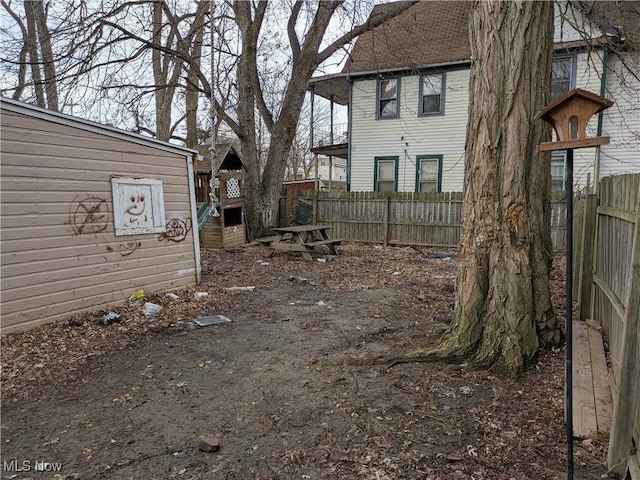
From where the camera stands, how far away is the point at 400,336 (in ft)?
14.7

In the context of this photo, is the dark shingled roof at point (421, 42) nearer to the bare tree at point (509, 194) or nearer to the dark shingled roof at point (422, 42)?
the dark shingled roof at point (422, 42)

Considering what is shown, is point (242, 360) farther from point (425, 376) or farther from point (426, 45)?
point (426, 45)

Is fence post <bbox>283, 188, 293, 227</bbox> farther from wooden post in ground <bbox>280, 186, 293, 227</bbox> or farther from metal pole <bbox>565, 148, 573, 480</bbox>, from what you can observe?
metal pole <bbox>565, 148, 573, 480</bbox>

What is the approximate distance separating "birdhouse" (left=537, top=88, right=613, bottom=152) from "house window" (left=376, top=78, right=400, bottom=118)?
12960mm

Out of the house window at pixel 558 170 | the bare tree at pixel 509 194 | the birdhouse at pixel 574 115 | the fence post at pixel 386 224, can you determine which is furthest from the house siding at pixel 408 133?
the birdhouse at pixel 574 115

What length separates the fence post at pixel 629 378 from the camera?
2.01 m

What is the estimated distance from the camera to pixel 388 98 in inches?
581

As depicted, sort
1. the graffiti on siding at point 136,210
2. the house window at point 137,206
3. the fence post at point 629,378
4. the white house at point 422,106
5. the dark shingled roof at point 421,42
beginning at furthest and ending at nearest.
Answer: the dark shingled roof at point 421,42 < the white house at point 422,106 < the graffiti on siding at point 136,210 < the house window at point 137,206 < the fence post at point 629,378

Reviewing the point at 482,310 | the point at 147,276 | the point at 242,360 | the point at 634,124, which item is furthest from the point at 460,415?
→ the point at 634,124

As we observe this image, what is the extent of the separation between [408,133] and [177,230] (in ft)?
32.9

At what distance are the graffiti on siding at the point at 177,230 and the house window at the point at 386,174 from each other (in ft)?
30.4

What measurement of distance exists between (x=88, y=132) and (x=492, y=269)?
5.14 meters

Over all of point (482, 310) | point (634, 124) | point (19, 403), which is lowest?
point (19, 403)

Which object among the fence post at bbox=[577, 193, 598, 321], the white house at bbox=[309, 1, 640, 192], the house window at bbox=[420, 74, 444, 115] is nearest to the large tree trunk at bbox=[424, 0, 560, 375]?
the fence post at bbox=[577, 193, 598, 321]
